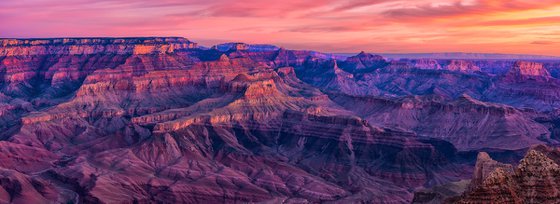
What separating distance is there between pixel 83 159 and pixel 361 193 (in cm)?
8404

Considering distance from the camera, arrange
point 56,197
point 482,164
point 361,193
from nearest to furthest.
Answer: point 482,164 → point 56,197 → point 361,193

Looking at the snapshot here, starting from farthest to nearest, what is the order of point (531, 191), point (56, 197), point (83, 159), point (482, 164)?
point (83, 159) → point (56, 197) → point (482, 164) → point (531, 191)

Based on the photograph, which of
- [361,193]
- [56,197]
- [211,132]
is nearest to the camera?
[56,197]

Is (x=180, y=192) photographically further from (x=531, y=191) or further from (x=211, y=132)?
(x=531, y=191)

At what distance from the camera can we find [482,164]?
2817 inches

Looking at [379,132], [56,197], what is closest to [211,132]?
[379,132]

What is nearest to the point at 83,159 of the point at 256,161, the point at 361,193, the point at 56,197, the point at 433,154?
the point at 56,197

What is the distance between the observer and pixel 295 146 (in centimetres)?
19762

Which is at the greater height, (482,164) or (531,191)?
(531,191)

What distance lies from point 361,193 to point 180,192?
154 feet

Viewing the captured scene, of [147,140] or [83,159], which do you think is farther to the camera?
[147,140]

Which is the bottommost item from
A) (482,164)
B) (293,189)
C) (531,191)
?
(293,189)

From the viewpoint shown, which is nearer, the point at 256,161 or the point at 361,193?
the point at 361,193

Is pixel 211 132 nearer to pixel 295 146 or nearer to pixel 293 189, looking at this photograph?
pixel 295 146
